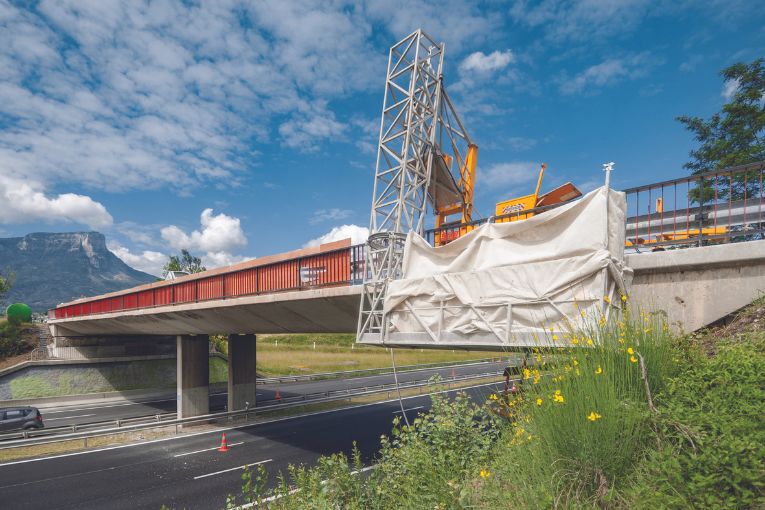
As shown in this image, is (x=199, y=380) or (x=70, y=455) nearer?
(x=70, y=455)

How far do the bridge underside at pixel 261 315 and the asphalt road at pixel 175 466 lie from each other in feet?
16.3

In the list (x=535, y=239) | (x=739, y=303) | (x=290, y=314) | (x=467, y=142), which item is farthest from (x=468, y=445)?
(x=467, y=142)

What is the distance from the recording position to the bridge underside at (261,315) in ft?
43.3

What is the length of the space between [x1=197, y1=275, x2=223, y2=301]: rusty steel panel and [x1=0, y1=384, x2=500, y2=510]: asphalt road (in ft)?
21.7

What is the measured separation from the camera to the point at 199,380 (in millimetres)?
25812

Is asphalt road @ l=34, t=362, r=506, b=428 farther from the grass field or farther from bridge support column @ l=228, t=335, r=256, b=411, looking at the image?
the grass field

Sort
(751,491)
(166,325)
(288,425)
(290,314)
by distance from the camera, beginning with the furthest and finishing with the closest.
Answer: (166,325)
(288,425)
(290,314)
(751,491)

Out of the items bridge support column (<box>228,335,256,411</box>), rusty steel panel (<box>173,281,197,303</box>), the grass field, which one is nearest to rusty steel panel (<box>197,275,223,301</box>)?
rusty steel panel (<box>173,281,197,303</box>)

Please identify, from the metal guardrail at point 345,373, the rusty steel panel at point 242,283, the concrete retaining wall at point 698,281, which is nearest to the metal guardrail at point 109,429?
the rusty steel panel at point 242,283

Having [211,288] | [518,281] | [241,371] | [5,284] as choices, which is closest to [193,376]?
[241,371]

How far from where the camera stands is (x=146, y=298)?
80.7 ft

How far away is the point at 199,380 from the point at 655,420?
2642 cm

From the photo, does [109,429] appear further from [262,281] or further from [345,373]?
[345,373]

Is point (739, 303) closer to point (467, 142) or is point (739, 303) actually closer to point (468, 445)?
point (468, 445)
